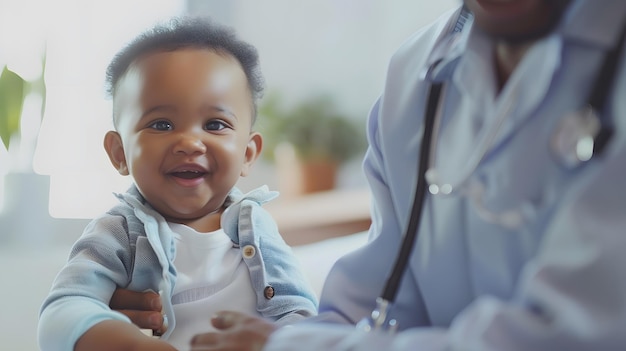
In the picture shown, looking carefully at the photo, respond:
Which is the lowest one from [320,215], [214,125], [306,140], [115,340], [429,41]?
[320,215]

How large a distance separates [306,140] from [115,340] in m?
2.63

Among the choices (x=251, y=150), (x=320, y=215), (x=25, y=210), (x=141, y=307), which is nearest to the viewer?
(x=141, y=307)

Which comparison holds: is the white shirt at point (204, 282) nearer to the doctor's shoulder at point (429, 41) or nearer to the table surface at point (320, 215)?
the doctor's shoulder at point (429, 41)

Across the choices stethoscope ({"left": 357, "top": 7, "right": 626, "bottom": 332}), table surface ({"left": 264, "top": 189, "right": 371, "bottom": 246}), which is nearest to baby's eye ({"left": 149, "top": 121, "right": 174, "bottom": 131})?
stethoscope ({"left": 357, "top": 7, "right": 626, "bottom": 332})

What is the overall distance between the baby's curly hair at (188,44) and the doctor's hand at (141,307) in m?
0.37

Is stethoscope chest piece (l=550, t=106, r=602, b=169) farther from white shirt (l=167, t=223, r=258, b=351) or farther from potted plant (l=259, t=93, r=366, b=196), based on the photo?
potted plant (l=259, t=93, r=366, b=196)

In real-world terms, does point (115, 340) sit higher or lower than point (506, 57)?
lower

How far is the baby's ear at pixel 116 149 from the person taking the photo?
157 cm

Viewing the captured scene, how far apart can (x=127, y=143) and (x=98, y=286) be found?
256mm

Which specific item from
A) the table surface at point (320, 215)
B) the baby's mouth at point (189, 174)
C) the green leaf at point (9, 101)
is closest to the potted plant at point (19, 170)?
the green leaf at point (9, 101)

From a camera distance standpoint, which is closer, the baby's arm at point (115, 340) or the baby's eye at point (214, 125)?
the baby's arm at point (115, 340)

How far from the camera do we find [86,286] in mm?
1353

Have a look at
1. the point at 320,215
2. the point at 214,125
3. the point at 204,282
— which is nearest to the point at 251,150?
the point at 214,125

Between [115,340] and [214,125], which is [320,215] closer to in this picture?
[214,125]
